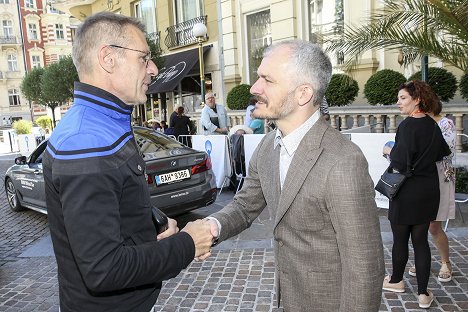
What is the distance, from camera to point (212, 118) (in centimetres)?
970

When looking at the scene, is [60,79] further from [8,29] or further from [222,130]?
[8,29]

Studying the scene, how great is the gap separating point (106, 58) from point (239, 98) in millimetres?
12169

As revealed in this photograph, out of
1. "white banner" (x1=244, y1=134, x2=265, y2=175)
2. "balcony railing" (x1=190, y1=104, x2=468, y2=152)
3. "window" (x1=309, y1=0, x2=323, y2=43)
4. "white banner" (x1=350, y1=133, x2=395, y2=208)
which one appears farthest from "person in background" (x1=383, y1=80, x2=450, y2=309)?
"window" (x1=309, y1=0, x2=323, y2=43)

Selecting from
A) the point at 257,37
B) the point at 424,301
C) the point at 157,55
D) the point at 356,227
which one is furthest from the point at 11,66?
the point at 356,227

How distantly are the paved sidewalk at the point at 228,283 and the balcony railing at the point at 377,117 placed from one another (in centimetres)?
245

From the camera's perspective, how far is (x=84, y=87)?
5.55 ft

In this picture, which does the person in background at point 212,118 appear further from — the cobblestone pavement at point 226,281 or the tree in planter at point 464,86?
the tree in planter at point 464,86

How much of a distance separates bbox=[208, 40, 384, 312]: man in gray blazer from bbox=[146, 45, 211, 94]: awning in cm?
1492

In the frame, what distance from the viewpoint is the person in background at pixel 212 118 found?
9531mm

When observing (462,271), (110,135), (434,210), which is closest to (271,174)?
(110,135)

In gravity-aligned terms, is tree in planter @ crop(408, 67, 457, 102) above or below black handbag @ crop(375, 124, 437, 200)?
above

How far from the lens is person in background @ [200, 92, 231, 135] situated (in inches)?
375

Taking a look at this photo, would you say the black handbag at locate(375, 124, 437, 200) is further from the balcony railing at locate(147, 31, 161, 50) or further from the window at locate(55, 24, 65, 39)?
the window at locate(55, 24, 65, 39)

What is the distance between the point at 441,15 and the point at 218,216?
4.55 meters
